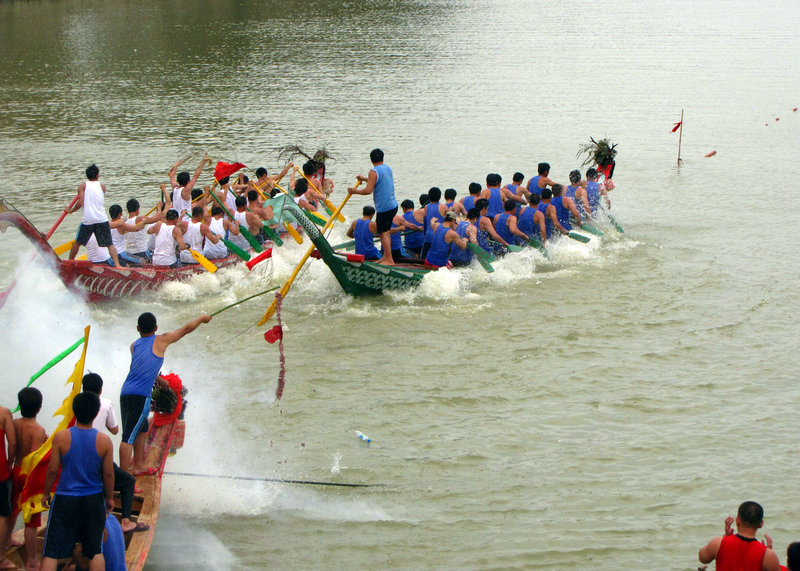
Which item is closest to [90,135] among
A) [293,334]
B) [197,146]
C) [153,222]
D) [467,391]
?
[197,146]

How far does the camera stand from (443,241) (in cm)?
1449

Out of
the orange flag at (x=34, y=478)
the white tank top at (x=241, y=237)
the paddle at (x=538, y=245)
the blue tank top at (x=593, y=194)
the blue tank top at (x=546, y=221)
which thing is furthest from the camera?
the blue tank top at (x=593, y=194)

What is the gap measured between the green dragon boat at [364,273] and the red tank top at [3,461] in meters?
6.41

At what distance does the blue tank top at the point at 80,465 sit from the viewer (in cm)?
631

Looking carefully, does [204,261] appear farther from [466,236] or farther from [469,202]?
[469,202]

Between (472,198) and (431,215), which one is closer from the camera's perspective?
(431,215)

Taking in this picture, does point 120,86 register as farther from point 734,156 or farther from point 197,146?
point 734,156

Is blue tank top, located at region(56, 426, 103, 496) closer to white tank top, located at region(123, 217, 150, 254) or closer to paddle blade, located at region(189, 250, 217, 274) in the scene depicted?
paddle blade, located at region(189, 250, 217, 274)

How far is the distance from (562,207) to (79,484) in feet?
39.6

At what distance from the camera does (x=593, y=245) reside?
17.1m

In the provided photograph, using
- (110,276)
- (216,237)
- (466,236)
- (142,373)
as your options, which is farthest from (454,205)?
(142,373)

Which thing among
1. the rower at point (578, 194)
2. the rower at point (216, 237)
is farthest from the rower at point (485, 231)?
the rower at point (216, 237)

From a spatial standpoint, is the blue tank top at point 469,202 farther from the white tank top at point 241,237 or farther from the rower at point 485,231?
the white tank top at point 241,237

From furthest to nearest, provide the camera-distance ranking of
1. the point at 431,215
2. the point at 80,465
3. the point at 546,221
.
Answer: the point at 546,221, the point at 431,215, the point at 80,465
